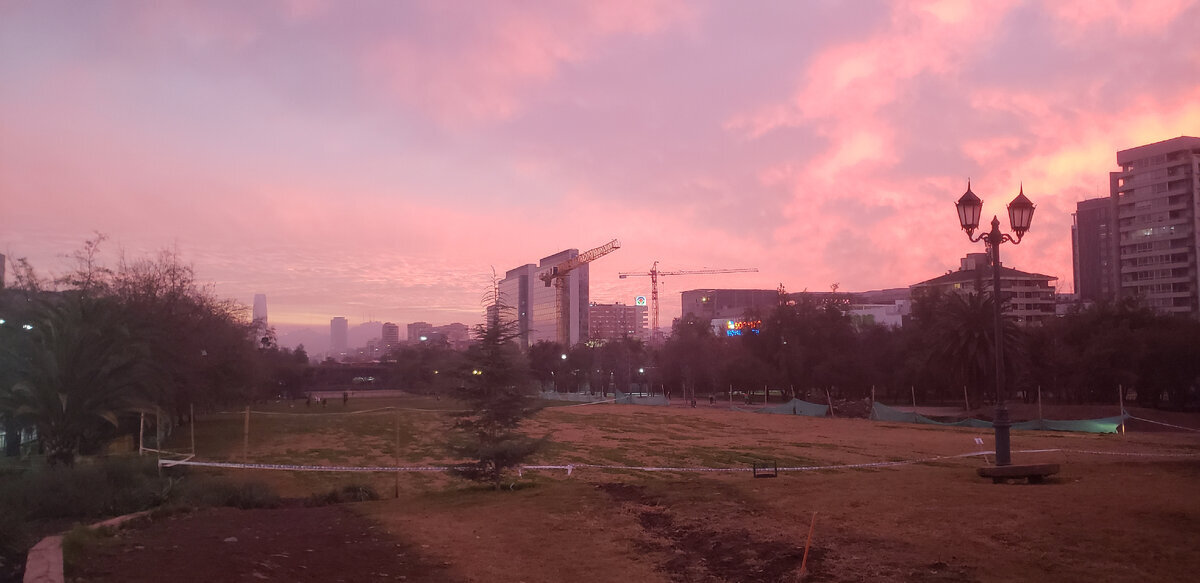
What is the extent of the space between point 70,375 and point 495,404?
10739 mm

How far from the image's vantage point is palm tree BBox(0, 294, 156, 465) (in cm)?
1866

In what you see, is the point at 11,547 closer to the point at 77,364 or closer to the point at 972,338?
the point at 77,364

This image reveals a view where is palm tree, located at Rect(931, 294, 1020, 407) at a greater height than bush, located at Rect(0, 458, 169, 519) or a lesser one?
greater

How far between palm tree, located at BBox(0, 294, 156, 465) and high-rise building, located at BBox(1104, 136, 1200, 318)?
110414 mm

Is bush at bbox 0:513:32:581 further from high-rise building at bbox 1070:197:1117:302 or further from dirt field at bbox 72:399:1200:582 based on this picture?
high-rise building at bbox 1070:197:1117:302

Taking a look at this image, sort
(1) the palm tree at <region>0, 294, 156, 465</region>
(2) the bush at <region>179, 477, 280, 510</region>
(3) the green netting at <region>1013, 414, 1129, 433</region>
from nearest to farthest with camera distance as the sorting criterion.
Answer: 1. (2) the bush at <region>179, 477, 280, 510</region>
2. (1) the palm tree at <region>0, 294, 156, 465</region>
3. (3) the green netting at <region>1013, 414, 1129, 433</region>

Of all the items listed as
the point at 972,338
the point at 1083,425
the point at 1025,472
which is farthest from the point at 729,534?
the point at 972,338

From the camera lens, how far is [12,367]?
66.0ft

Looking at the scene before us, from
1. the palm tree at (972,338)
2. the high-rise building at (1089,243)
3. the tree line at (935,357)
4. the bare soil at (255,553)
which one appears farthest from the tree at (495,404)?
the high-rise building at (1089,243)

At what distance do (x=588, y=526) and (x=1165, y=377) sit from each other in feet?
199

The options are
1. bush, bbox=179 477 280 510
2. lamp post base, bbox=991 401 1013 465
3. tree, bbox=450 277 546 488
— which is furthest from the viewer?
tree, bbox=450 277 546 488

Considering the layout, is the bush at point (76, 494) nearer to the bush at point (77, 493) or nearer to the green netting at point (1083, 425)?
the bush at point (77, 493)

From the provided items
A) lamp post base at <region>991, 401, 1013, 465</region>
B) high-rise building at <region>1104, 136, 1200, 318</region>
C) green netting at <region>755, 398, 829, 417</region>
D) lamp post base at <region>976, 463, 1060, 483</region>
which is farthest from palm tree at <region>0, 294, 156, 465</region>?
high-rise building at <region>1104, 136, 1200, 318</region>

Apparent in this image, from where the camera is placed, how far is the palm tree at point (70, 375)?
18.7 metres
